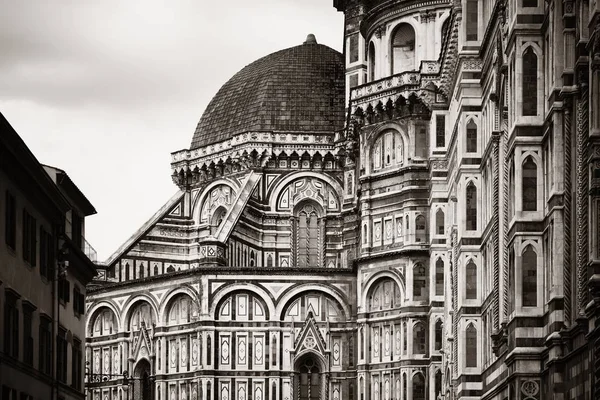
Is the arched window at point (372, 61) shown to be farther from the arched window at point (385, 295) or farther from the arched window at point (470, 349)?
the arched window at point (470, 349)

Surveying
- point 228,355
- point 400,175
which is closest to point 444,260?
point 400,175

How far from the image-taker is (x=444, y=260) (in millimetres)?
89938

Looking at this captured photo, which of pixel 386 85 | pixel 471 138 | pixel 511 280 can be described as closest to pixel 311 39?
pixel 386 85

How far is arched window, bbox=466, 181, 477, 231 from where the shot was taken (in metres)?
69.0

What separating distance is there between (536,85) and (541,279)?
5.37 meters

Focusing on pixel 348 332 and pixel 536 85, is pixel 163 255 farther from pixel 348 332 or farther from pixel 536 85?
pixel 536 85

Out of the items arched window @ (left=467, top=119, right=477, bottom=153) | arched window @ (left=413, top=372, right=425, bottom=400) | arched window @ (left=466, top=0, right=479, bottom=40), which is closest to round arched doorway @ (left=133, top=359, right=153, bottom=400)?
arched window @ (left=413, top=372, right=425, bottom=400)

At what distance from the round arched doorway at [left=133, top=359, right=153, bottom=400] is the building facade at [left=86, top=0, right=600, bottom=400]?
0.11m

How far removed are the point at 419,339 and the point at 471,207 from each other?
82.4ft

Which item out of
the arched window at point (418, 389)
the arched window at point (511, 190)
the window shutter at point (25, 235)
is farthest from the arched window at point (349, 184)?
the window shutter at point (25, 235)

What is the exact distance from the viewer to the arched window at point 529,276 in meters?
53.2

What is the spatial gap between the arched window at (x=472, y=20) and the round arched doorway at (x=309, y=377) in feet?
113

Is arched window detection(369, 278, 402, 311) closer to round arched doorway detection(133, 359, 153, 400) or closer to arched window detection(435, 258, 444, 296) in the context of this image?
arched window detection(435, 258, 444, 296)

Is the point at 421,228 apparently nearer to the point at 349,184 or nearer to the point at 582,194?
the point at 349,184
